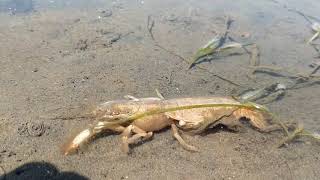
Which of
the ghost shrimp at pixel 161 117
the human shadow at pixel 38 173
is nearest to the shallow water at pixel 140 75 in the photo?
the human shadow at pixel 38 173

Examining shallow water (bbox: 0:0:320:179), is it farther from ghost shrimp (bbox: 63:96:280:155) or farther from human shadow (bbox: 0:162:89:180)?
ghost shrimp (bbox: 63:96:280:155)

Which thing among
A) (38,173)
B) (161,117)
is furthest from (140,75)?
(38,173)

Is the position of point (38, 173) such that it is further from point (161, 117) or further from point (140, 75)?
point (140, 75)

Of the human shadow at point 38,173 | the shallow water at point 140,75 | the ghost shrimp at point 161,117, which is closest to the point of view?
the human shadow at point 38,173

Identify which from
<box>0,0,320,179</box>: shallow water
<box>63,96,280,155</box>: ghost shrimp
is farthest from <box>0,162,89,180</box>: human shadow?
<box>63,96,280,155</box>: ghost shrimp

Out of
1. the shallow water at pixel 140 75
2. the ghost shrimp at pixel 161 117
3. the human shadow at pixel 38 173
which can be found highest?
the ghost shrimp at pixel 161 117

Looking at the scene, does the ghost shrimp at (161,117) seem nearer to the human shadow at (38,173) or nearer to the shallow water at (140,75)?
the shallow water at (140,75)
